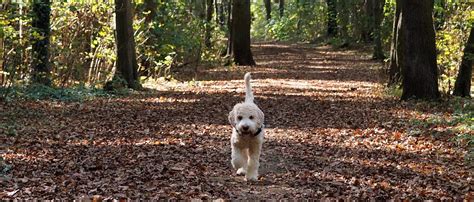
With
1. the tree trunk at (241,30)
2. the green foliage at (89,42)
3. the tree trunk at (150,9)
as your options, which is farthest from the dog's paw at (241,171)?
the tree trunk at (241,30)

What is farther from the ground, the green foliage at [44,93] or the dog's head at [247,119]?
the dog's head at [247,119]

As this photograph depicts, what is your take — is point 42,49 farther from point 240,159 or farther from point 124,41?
point 240,159

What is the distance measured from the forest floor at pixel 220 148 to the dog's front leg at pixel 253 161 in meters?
0.11

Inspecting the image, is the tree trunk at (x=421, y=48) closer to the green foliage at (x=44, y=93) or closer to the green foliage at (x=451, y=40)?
the green foliage at (x=451, y=40)

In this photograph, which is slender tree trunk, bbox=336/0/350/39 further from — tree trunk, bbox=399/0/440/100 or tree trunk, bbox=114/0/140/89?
tree trunk, bbox=399/0/440/100

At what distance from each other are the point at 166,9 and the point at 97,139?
12.4m

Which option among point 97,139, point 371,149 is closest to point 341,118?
point 371,149

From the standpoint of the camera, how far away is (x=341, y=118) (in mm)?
12523

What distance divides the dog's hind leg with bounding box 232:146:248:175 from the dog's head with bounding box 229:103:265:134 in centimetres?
44

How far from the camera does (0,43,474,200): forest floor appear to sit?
6.74 meters

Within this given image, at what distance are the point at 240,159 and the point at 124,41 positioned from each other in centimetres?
936

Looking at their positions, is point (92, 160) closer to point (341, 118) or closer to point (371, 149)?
point (371, 149)

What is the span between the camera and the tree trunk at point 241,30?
86.4 feet

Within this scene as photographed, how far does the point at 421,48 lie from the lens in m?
13.2
